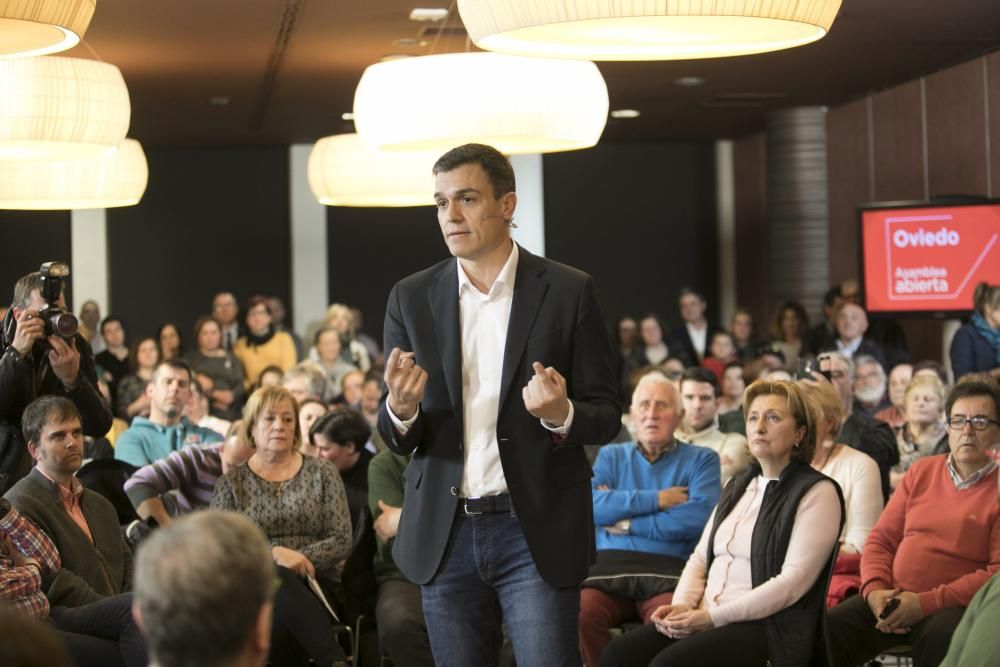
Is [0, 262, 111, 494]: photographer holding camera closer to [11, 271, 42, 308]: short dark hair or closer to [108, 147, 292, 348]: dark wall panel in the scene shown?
[11, 271, 42, 308]: short dark hair

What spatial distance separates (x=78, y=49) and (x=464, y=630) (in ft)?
23.3

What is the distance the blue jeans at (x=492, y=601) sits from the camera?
2654 mm

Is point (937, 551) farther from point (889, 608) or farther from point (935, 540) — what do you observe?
point (889, 608)

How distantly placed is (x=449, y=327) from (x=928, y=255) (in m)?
7.23

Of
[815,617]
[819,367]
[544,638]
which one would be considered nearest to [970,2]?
[819,367]

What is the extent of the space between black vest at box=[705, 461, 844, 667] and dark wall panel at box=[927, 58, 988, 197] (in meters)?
6.37

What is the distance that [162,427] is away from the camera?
592 centimetres

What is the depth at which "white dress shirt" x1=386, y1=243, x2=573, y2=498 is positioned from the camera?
2701 mm

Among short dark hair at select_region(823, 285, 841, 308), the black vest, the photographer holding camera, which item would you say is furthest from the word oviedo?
the photographer holding camera

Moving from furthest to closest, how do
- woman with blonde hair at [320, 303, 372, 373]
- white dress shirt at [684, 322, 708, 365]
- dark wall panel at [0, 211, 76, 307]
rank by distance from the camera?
1. dark wall panel at [0, 211, 76, 307]
2. white dress shirt at [684, 322, 708, 365]
3. woman with blonde hair at [320, 303, 372, 373]

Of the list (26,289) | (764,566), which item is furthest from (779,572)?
(26,289)

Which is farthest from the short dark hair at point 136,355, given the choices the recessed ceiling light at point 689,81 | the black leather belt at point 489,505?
the black leather belt at point 489,505

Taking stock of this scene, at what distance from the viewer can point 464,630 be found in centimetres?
271

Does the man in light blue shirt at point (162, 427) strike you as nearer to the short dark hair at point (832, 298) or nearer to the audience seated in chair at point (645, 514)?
the audience seated in chair at point (645, 514)
